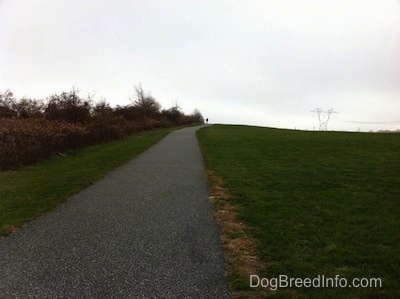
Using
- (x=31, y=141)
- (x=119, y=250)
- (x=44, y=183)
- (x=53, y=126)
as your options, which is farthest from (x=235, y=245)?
(x=53, y=126)

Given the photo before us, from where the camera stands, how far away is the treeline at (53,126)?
13.9 m

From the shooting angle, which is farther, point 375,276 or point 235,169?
point 235,169

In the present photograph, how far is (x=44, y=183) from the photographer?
10.1 metres

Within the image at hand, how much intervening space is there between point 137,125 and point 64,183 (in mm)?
24429

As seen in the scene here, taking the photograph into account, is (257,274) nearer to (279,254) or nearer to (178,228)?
(279,254)

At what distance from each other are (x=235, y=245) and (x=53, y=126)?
14678mm

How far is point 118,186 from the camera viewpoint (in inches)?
368

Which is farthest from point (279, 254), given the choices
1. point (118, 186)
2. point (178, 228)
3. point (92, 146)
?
point (92, 146)

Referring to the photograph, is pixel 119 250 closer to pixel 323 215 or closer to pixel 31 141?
pixel 323 215

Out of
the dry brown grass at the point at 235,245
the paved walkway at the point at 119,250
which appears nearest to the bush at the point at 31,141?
the paved walkway at the point at 119,250

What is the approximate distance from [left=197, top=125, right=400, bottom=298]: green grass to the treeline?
25.5ft

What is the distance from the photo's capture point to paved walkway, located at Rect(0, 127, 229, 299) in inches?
151

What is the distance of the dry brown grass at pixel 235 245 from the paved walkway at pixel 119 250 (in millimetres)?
133

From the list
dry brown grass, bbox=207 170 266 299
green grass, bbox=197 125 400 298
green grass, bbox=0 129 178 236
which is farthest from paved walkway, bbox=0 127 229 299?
green grass, bbox=197 125 400 298
